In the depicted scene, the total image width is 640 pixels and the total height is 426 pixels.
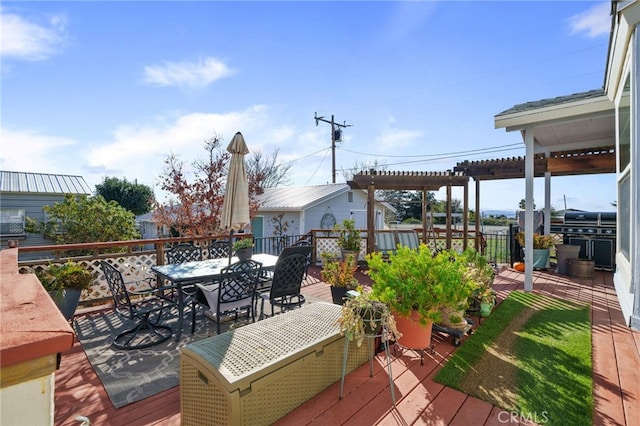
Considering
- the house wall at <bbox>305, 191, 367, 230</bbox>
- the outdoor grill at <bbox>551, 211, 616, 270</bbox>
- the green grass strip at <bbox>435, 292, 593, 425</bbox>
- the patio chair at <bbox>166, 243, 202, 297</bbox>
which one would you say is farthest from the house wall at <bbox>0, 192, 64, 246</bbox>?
the outdoor grill at <bbox>551, 211, 616, 270</bbox>

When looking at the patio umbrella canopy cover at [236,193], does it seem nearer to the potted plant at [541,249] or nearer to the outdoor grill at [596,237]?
the potted plant at [541,249]

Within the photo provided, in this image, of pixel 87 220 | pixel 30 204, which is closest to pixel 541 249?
pixel 87 220

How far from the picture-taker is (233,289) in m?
3.57

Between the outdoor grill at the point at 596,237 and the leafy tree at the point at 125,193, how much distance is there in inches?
699

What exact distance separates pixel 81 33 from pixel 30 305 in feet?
16.9

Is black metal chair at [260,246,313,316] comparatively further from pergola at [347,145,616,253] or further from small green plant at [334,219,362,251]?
pergola at [347,145,616,253]

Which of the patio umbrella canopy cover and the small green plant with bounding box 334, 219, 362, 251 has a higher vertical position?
the patio umbrella canopy cover

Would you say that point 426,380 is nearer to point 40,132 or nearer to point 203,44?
point 203,44

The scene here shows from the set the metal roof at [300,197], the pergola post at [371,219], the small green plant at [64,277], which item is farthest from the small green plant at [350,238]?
the metal roof at [300,197]

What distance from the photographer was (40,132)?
6.92 m

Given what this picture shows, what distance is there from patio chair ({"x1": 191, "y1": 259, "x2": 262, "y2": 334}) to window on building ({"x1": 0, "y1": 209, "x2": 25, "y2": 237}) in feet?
39.7

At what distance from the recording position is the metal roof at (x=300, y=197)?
13531mm

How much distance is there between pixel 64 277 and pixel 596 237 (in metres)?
9.60

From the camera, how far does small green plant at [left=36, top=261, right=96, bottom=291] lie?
354cm
